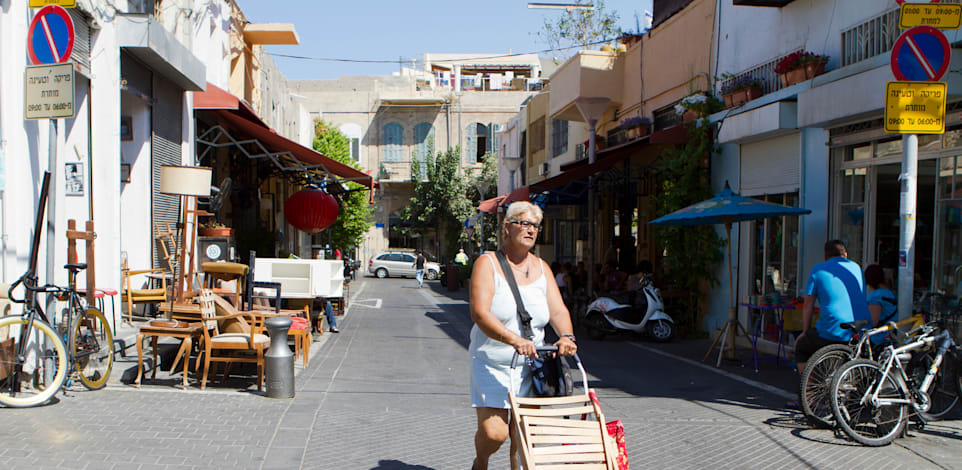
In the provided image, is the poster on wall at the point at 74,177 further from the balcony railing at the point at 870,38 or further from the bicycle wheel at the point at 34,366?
the balcony railing at the point at 870,38

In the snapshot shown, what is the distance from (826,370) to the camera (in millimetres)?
6324

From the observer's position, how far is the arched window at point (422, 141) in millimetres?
43781

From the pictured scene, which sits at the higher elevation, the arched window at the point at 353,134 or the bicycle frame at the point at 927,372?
the arched window at the point at 353,134

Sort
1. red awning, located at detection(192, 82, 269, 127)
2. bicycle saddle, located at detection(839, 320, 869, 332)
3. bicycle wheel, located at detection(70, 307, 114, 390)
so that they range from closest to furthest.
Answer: bicycle saddle, located at detection(839, 320, 869, 332) < bicycle wheel, located at detection(70, 307, 114, 390) < red awning, located at detection(192, 82, 269, 127)

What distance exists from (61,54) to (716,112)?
9.55m

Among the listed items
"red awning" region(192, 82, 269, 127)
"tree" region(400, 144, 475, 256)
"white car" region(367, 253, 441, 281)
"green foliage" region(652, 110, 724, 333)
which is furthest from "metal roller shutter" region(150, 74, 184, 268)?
"tree" region(400, 144, 475, 256)

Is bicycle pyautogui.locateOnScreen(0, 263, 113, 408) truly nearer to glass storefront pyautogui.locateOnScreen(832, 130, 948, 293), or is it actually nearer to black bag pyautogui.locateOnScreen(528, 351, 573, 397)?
black bag pyautogui.locateOnScreen(528, 351, 573, 397)

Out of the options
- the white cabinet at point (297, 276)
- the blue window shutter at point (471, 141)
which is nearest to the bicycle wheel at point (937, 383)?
the white cabinet at point (297, 276)

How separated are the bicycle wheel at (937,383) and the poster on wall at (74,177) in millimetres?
7632

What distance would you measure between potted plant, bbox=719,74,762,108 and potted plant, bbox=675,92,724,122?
0.81 ft

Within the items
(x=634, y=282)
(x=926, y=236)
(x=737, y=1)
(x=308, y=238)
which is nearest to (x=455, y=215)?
(x=308, y=238)

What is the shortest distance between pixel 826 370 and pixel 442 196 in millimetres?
36266

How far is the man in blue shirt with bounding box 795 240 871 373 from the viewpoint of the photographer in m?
6.61

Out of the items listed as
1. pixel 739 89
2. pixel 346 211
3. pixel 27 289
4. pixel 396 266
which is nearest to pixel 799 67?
pixel 739 89
